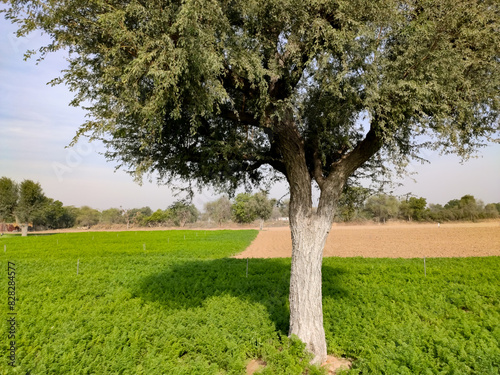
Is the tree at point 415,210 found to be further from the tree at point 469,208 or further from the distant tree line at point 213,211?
the tree at point 469,208

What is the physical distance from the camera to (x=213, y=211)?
92062mm

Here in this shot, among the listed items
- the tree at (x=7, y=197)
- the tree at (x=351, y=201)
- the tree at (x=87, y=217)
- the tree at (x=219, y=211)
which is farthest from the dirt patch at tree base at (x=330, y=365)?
the tree at (x=87, y=217)

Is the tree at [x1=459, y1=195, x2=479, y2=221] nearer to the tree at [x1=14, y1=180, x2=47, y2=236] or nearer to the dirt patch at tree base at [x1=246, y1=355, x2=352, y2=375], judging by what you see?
the dirt patch at tree base at [x1=246, y1=355, x2=352, y2=375]

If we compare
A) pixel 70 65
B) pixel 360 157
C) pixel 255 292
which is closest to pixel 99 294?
pixel 255 292

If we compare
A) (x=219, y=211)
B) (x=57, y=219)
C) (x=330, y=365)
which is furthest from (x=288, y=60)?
(x=57, y=219)

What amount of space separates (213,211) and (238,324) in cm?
8505

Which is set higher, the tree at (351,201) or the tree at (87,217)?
the tree at (351,201)

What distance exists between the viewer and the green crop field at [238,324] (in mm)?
5809

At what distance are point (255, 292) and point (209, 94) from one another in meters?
7.82

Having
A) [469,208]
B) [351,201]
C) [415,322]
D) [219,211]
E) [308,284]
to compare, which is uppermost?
[351,201]

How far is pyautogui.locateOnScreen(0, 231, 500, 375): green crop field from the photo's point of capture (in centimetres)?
581

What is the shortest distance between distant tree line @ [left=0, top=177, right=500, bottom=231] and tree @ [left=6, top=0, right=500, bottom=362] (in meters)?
1.97

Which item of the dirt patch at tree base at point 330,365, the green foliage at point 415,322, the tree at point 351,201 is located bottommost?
the dirt patch at tree base at point 330,365

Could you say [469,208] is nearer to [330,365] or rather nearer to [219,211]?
[219,211]
